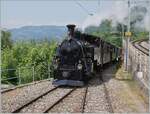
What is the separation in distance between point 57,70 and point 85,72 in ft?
4.66

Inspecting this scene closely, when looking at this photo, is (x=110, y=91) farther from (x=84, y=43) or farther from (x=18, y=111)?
(x=18, y=111)

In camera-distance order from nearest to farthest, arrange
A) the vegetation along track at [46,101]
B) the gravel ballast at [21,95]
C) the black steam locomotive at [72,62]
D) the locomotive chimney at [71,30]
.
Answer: the vegetation along track at [46,101] → the gravel ballast at [21,95] → the black steam locomotive at [72,62] → the locomotive chimney at [71,30]

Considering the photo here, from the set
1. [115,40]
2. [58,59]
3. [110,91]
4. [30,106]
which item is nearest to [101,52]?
[58,59]

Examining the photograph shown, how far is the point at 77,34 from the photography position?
21.7m

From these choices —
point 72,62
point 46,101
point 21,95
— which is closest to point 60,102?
point 46,101

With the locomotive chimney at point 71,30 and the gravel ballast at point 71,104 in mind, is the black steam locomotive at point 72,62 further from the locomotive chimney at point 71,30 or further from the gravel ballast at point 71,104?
the gravel ballast at point 71,104

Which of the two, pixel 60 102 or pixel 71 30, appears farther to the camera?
pixel 71 30

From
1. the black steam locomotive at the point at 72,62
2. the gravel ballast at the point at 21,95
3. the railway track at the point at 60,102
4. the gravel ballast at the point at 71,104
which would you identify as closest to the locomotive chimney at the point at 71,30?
the black steam locomotive at the point at 72,62

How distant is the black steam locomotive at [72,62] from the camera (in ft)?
65.2

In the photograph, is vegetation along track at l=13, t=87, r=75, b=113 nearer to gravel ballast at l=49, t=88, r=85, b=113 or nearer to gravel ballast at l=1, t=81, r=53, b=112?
gravel ballast at l=49, t=88, r=85, b=113

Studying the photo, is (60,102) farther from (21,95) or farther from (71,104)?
(21,95)

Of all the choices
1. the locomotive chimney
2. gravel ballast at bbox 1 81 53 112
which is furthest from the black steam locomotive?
gravel ballast at bbox 1 81 53 112

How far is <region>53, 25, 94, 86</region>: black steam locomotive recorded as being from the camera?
19.9 m

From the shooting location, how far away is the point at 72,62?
20281 millimetres
